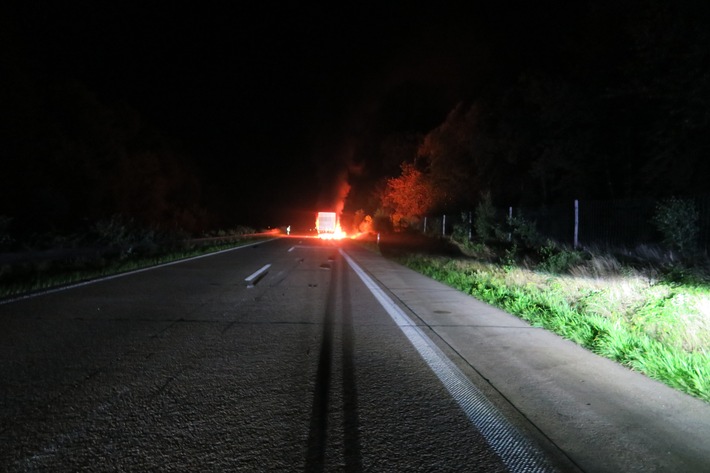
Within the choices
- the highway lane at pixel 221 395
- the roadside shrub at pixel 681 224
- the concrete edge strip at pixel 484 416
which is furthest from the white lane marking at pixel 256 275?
the roadside shrub at pixel 681 224

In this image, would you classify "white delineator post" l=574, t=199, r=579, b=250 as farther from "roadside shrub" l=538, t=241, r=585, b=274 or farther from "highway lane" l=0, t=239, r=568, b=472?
"highway lane" l=0, t=239, r=568, b=472

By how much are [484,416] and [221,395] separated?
234 cm

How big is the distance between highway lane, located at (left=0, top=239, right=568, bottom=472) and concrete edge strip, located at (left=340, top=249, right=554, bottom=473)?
6 cm

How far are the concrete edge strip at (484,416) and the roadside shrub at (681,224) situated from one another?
27.8 ft

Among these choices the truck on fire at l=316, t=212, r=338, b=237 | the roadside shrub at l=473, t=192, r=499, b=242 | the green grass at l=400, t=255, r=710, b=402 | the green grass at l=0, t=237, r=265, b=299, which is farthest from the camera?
the truck on fire at l=316, t=212, r=338, b=237

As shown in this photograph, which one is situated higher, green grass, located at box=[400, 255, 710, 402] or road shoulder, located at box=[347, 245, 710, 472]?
green grass, located at box=[400, 255, 710, 402]

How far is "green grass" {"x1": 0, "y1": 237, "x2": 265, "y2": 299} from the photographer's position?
1048 centimetres

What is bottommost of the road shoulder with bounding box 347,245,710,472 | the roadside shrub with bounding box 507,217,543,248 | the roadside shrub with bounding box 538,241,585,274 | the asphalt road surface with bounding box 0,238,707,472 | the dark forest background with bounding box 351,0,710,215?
→ the road shoulder with bounding box 347,245,710,472

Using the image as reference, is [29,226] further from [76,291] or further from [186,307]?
[186,307]

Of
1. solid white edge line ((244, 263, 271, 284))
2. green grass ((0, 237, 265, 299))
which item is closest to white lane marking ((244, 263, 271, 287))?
solid white edge line ((244, 263, 271, 284))

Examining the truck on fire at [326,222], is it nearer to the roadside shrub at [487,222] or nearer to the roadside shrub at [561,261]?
the roadside shrub at [487,222]

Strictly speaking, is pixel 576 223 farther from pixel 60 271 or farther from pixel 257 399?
pixel 60 271

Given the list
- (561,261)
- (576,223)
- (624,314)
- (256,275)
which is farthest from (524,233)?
(624,314)

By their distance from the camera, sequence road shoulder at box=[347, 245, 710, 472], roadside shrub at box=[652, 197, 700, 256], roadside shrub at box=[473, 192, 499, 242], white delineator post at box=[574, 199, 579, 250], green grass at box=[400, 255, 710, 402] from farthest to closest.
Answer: roadside shrub at box=[473, 192, 499, 242], white delineator post at box=[574, 199, 579, 250], roadside shrub at box=[652, 197, 700, 256], green grass at box=[400, 255, 710, 402], road shoulder at box=[347, 245, 710, 472]
